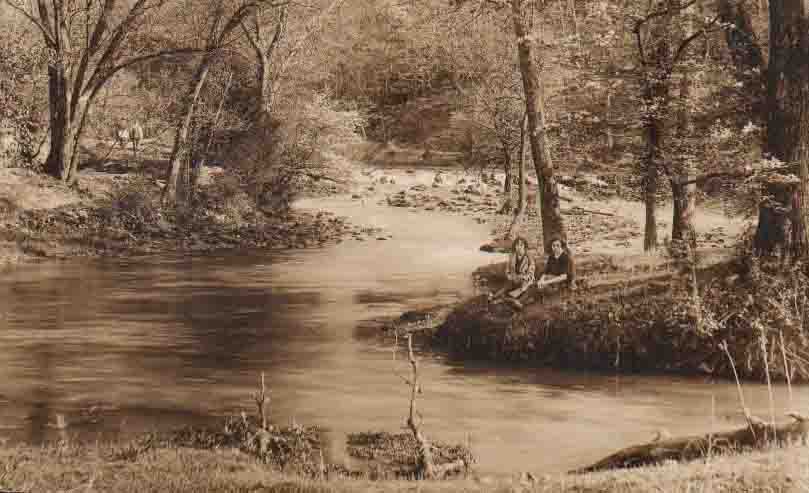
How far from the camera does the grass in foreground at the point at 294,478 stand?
861 centimetres

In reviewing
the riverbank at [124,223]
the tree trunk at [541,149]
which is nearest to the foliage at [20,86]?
the riverbank at [124,223]

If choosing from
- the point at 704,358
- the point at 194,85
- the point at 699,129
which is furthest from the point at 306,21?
the point at 704,358

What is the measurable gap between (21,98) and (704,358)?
27.8 meters

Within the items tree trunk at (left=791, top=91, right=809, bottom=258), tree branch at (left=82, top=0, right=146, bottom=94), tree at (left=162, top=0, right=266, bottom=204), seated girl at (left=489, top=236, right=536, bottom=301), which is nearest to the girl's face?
seated girl at (left=489, top=236, right=536, bottom=301)

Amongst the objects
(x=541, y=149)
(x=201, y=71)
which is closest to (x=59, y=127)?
(x=201, y=71)

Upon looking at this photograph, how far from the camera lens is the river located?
1404 centimetres

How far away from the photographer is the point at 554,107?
128ft

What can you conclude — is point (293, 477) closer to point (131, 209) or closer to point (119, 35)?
point (119, 35)

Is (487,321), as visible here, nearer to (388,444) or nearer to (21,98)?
(388,444)

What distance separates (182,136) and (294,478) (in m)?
30.7

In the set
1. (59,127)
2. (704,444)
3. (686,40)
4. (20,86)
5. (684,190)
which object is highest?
(20,86)

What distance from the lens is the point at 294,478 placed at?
33.1 feet

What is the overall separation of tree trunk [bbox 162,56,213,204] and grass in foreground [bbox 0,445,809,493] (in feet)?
94.4

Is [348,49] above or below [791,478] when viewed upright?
above
